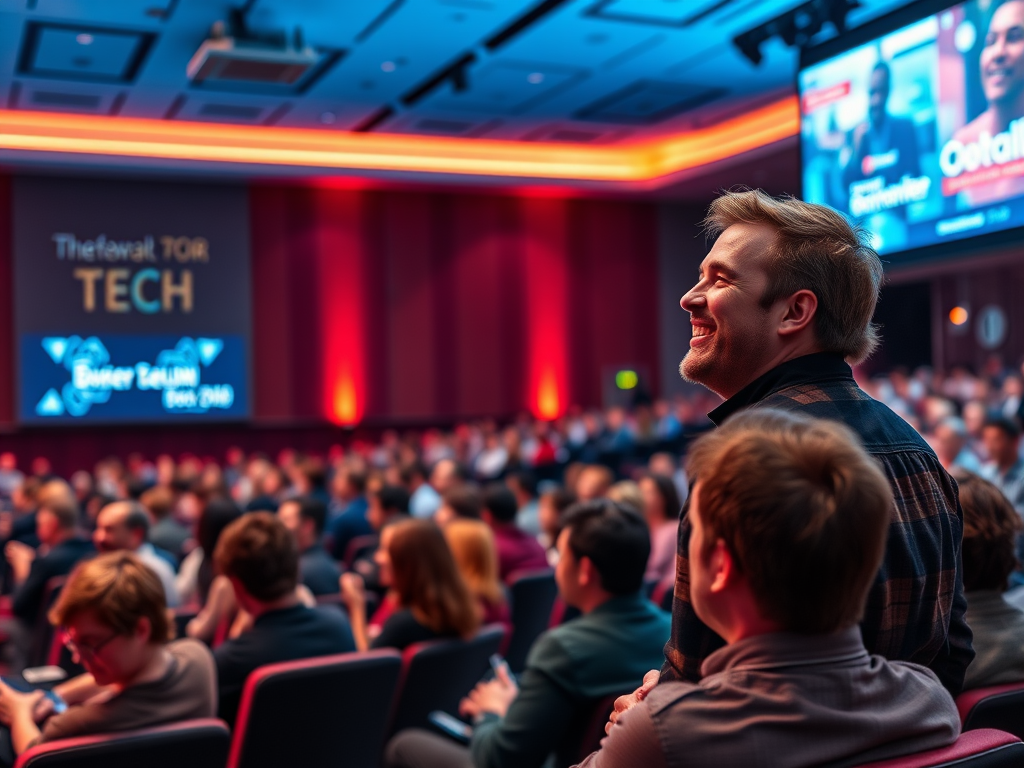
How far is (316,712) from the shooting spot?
8.70 feet

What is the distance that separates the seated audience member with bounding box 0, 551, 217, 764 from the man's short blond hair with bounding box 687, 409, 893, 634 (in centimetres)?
171

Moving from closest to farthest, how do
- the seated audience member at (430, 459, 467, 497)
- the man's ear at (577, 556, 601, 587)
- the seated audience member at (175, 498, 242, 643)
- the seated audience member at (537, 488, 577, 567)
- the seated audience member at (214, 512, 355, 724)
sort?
1. the man's ear at (577, 556, 601, 587)
2. the seated audience member at (214, 512, 355, 724)
3. the seated audience member at (175, 498, 242, 643)
4. the seated audience member at (537, 488, 577, 567)
5. the seated audience member at (430, 459, 467, 497)

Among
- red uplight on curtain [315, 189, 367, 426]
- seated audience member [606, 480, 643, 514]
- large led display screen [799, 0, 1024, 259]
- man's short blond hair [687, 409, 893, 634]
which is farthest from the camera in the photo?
red uplight on curtain [315, 189, 367, 426]

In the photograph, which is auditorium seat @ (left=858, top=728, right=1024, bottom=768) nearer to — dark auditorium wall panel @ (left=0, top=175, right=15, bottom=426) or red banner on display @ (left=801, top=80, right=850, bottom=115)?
red banner on display @ (left=801, top=80, right=850, bottom=115)

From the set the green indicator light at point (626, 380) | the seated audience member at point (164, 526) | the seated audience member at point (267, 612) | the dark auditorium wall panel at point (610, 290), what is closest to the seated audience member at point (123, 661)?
the seated audience member at point (267, 612)

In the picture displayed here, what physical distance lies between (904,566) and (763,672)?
0.44 meters

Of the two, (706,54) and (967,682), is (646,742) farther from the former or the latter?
(706,54)

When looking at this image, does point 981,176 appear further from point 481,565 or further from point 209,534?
point 209,534

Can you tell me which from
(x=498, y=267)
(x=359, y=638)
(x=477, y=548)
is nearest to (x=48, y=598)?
(x=359, y=638)

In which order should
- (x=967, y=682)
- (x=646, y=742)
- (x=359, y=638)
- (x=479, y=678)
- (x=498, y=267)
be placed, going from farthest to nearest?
1. (x=498, y=267)
2. (x=359, y=638)
3. (x=479, y=678)
4. (x=967, y=682)
5. (x=646, y=742)

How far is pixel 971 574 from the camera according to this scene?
2148 millimetres

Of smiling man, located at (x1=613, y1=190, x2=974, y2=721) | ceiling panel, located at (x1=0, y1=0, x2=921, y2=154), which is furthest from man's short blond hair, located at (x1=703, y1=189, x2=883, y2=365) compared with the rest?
ceiling panel, located at (x1=0, y1=0, x2=921, y2=154)

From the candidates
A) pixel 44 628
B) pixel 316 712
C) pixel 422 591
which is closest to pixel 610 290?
pixel 44 628

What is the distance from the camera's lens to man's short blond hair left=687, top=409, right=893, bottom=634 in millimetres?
1051
